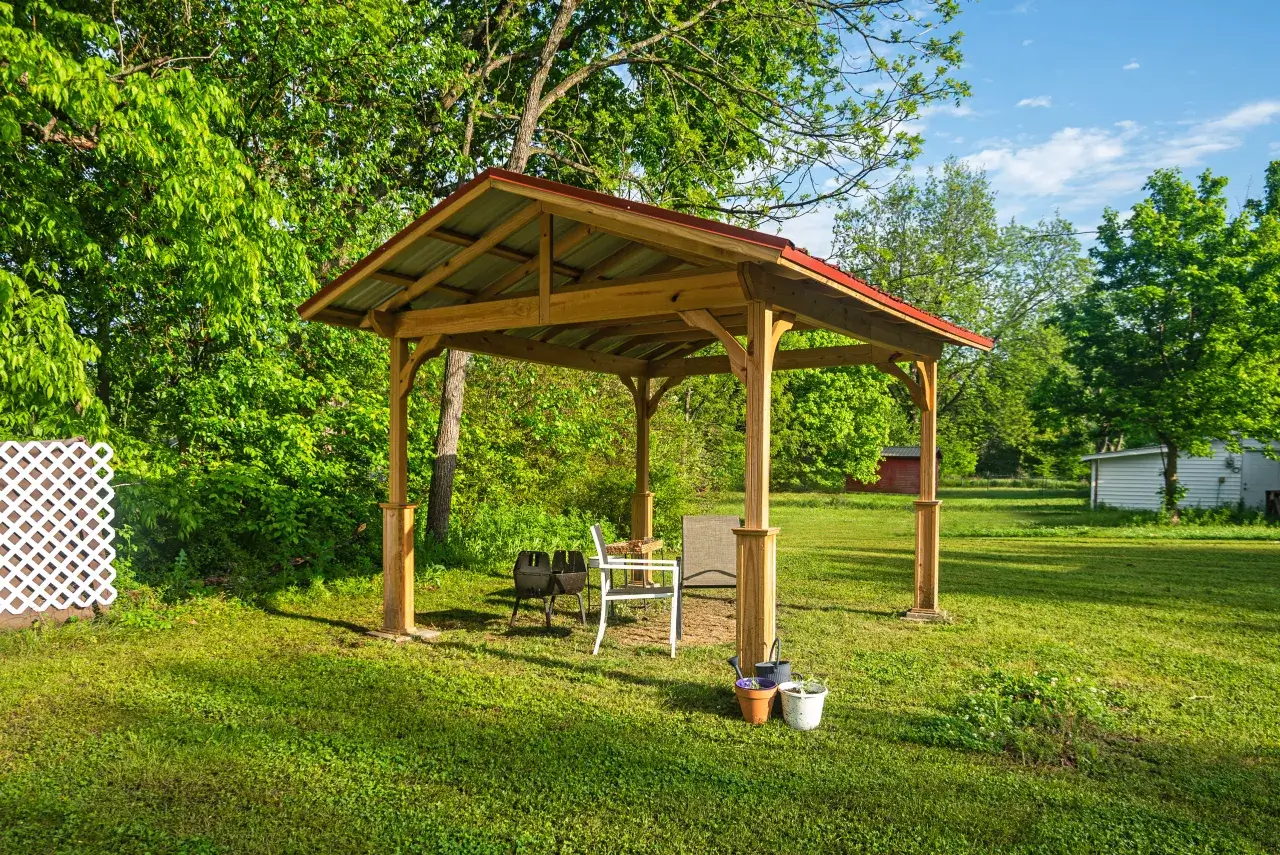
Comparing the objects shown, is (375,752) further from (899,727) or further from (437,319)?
(437,319)

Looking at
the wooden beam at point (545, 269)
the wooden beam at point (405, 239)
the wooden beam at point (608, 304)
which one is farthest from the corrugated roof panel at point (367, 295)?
the wooden beam at point (545, 269)

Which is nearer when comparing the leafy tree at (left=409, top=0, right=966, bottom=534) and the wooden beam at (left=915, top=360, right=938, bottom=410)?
the wooden beam at (left=915, top=360, right=938, bottom=410)

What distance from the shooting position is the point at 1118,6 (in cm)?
1639

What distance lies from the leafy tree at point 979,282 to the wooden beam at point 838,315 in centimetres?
2505

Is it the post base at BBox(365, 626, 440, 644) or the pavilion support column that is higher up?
the pavilion support column

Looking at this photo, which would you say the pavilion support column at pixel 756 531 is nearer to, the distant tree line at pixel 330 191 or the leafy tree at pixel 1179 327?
the distant tree line at pixel 330 191

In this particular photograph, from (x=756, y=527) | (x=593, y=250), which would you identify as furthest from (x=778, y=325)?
(x=593, y=250)

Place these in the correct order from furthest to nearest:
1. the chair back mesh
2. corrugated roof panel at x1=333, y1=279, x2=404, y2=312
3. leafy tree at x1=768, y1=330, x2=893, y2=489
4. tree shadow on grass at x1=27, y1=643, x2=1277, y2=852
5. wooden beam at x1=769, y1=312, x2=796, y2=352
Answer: leafy tree at x1=768, y1=330, x2=893, y2=489 → the chair back mesh → corrugated roof panel at x1=333, y1=279, x2=404, y2=312 → wooden beam at x1=769, y1=312, x2=796, y2=352 → tree shadow on grass at x1=27, y1=643, x2=1277, y2=852

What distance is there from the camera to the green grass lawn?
3.31 m

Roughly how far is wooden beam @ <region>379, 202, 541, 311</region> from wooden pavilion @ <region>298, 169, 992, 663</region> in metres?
0.01

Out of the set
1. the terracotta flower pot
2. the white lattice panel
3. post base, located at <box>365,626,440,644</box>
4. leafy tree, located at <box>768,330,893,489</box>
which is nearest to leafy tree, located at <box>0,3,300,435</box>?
the white lattice panel

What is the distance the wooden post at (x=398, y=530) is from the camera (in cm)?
683

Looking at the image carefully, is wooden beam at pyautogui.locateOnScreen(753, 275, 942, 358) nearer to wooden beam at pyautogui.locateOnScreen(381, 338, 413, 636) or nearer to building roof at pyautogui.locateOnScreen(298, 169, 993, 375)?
building roof at pyautogui.locateOnScreen(298, 169, 993, 375)

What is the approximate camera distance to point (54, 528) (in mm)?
6848
